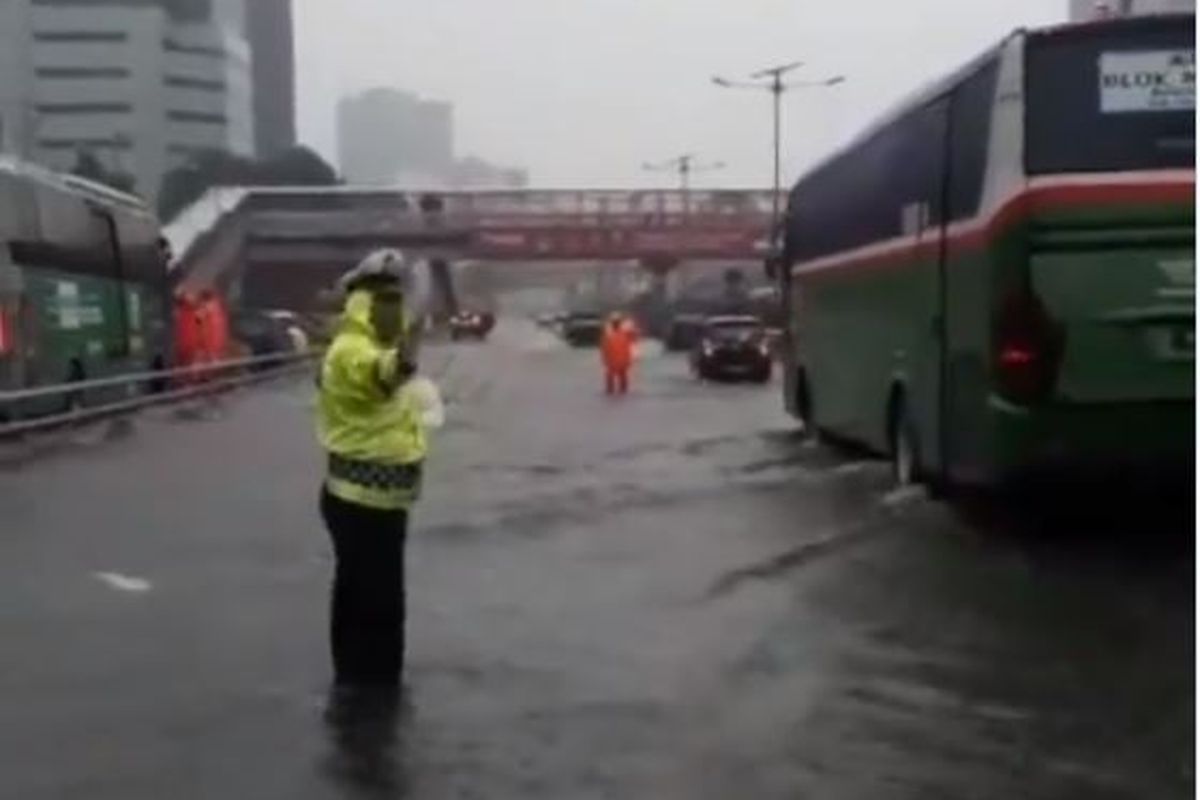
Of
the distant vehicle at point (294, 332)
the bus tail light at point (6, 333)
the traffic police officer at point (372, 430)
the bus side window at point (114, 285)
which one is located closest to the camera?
the traffic police officer at point (372, 430)

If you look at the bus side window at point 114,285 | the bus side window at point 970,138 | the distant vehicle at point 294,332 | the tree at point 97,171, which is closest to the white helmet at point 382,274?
the bus side window at point 970,138

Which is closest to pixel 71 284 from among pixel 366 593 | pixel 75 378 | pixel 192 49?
pixel 75 378

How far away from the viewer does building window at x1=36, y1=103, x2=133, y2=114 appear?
94.6m

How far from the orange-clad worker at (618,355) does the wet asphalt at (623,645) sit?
19.9 metres

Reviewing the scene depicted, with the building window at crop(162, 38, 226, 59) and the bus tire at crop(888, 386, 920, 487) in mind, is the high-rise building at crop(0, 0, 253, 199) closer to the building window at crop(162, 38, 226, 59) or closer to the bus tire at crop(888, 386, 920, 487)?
the building window at crop(162, 38, 226, 59)

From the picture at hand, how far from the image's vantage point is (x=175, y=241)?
75750mm

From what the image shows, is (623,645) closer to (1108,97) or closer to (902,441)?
(1108,97)

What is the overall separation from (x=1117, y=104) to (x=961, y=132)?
1.58 metres

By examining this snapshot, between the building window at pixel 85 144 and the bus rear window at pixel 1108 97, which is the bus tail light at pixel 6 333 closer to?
the bus rear window at pixel 1108 97

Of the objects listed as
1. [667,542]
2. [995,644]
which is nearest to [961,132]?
[667,542]

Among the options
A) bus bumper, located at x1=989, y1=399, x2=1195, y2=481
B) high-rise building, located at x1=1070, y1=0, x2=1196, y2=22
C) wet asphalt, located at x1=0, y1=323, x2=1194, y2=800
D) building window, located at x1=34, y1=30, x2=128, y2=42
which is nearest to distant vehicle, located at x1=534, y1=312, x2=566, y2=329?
building window, located at x1=34, y1=30, x2=128, y2=42

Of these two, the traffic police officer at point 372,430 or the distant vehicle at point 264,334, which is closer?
the traffic police officer at point 372,430

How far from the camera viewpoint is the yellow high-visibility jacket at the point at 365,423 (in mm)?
8766

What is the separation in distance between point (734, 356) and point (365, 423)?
39859 mm
